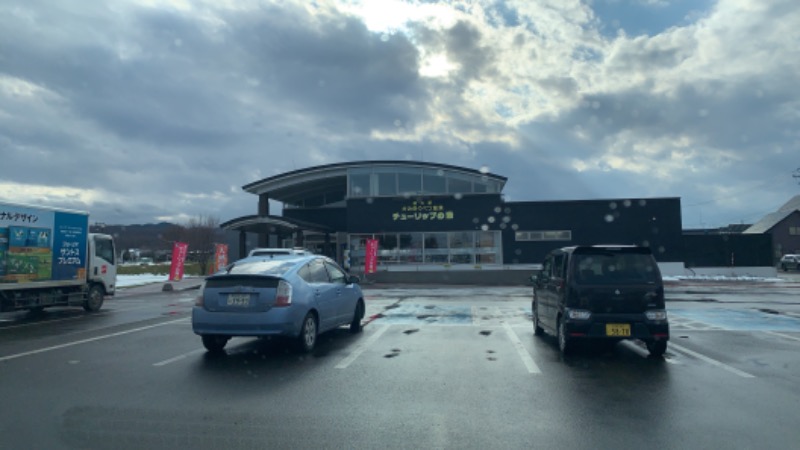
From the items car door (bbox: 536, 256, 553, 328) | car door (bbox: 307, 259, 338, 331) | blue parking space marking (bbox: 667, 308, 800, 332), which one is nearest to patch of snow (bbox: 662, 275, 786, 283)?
blue parking space marking (bbox: 667, 308, 800, 332)

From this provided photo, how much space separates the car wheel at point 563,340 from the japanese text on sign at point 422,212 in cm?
2595

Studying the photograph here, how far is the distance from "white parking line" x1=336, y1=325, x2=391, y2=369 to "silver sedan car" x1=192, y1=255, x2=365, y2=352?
2.37ft

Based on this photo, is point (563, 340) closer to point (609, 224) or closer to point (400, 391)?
point (400, 391)

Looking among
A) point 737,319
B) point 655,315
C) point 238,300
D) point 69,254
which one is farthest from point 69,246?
point 737,319

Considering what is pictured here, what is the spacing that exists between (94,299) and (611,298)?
14.9 metres

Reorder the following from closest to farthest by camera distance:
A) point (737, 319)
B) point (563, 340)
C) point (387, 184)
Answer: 1. point (563, 340)
2. point (737, 319)
3. point (387, 184)

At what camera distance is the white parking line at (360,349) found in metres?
7.79

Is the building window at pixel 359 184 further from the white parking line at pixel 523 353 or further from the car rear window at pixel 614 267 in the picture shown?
the car rear window at pixel 614 267

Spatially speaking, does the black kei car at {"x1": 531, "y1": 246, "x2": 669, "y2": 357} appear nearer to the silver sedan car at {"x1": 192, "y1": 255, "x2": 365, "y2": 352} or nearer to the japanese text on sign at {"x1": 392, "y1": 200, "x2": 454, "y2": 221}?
the silver sedan car at {"x1": 192, "y1": 255, "x2": 365, "y2": 352}

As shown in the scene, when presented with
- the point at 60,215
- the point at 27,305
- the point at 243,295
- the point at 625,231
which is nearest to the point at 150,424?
the point at 243,295

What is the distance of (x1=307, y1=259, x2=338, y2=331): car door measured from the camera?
913 cm

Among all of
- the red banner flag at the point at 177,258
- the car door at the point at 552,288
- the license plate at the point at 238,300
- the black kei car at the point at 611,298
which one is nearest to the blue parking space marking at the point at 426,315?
the car door at the point at 552,288

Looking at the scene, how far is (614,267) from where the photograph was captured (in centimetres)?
841

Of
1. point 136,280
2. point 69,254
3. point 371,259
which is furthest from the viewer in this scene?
point 136,280
